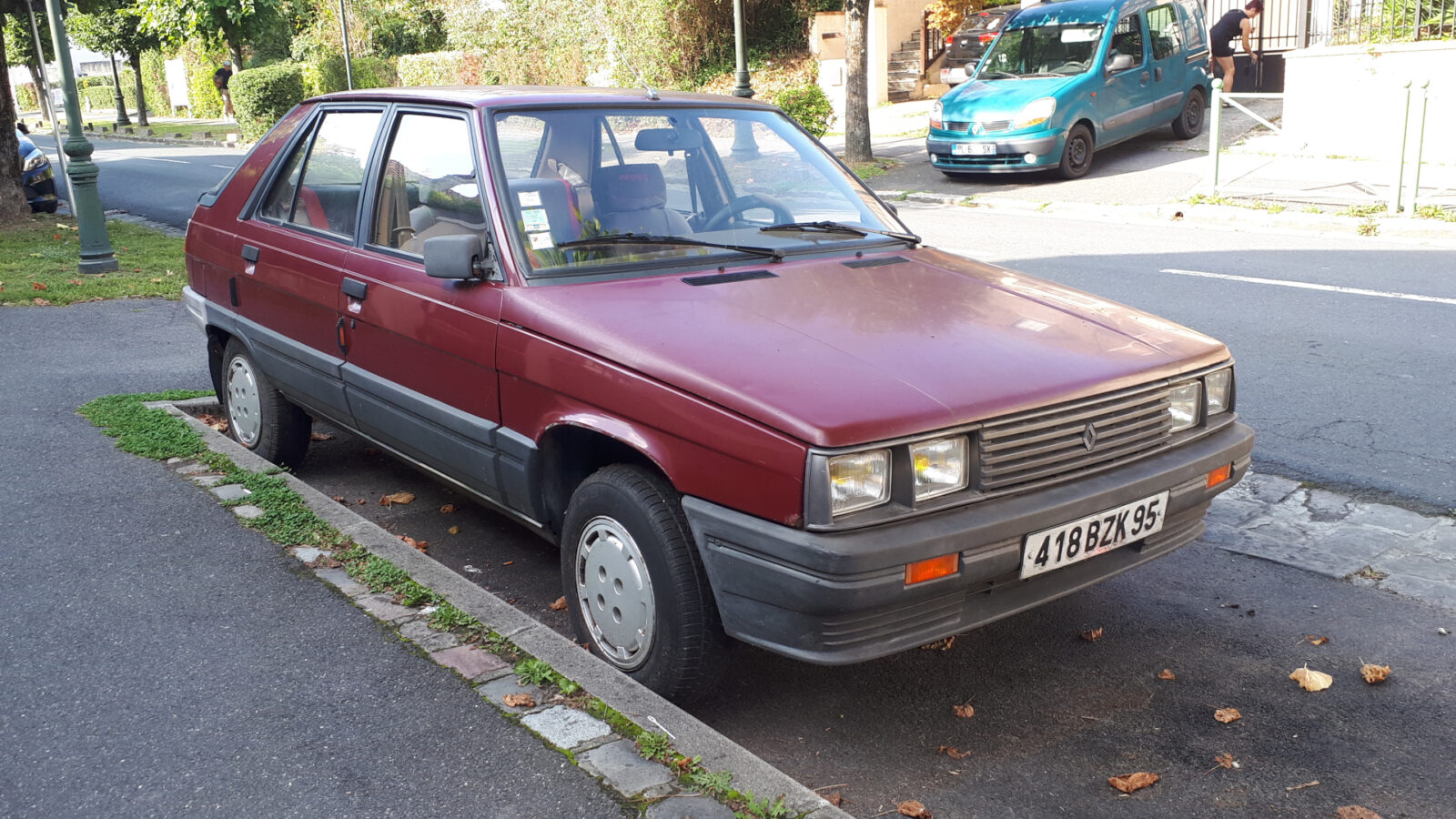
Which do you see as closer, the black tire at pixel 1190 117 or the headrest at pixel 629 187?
the headrest at pixel 629 187

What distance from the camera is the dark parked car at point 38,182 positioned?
1623 cm

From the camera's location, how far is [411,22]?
40625 millimetres

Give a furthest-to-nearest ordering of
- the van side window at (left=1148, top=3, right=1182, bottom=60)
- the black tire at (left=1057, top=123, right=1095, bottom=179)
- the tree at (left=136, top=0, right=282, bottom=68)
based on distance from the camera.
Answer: the tree at (left=136, top=0, right=282, bottom=68) < the van side window at (left=1148, top=3, right=1182, bottom=60) < the black tire at (left=1057, top=123, right=1095, bottom=179)

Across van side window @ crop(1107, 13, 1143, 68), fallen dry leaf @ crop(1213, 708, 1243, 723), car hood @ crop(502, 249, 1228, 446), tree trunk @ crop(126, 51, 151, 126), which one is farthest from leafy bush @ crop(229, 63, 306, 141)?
fallen dry leaf @ crop(1213, 708, 1243, 723)

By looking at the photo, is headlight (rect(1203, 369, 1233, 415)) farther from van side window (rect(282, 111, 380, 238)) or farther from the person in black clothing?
the person in black clothing

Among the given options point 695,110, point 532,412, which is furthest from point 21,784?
point 695,110

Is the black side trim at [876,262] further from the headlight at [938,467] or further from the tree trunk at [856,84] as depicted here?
the tree trunk at [856,84]

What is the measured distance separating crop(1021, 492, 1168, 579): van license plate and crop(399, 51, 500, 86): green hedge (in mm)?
32779

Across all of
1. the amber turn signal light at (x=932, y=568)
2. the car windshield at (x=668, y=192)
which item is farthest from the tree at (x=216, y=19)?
the amber turn signal light at (x=932, y=568)

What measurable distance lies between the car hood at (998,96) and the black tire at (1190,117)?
3.18 metres

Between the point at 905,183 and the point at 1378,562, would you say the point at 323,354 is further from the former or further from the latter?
the point at 905,183

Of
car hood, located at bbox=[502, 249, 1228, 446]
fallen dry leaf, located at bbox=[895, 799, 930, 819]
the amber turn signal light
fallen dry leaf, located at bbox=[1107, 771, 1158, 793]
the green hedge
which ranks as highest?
the green hedge

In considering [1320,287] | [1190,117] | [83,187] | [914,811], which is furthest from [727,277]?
[1190,117]

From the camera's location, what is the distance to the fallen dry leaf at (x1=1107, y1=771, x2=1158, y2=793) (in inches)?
122
